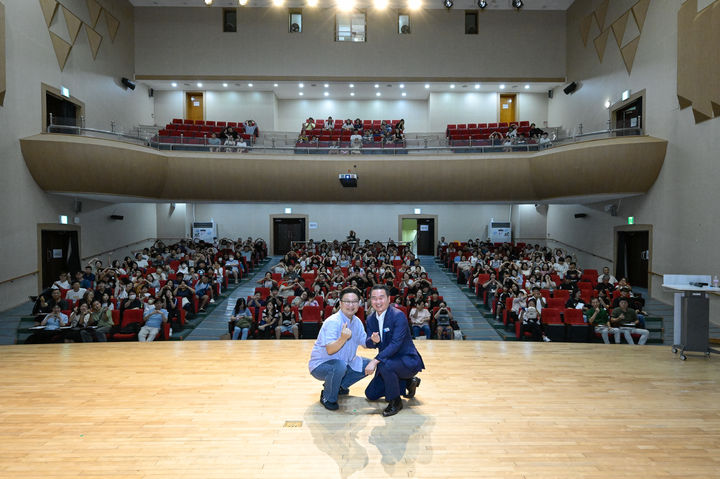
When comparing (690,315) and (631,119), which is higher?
(631,119)

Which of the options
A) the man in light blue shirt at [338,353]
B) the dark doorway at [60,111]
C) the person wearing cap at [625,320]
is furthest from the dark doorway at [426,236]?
the man in light blue shirt at [338,353]

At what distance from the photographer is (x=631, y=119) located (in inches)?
447

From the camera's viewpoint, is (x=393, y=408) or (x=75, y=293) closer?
(x=393, y=408)

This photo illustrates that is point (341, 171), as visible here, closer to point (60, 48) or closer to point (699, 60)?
point (60, 48)

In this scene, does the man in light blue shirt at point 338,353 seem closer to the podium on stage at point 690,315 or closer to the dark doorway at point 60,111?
the podium on stage at point 690,315

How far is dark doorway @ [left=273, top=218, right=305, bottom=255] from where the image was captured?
19031mm

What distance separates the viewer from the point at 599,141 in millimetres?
11523

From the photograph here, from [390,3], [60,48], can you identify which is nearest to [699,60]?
[390,3]

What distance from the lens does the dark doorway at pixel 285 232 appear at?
1903 cm

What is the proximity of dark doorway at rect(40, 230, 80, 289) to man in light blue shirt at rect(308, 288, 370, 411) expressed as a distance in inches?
414

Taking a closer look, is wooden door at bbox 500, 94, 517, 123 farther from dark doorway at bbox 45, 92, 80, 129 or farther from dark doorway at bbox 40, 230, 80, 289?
dark doorway at bbox 40, 230, 80, 289

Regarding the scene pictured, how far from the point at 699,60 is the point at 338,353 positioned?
9723mm

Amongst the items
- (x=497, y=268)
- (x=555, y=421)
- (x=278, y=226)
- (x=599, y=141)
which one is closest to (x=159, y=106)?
(x=278, y=226)

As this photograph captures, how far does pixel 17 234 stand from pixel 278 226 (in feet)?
32.5
